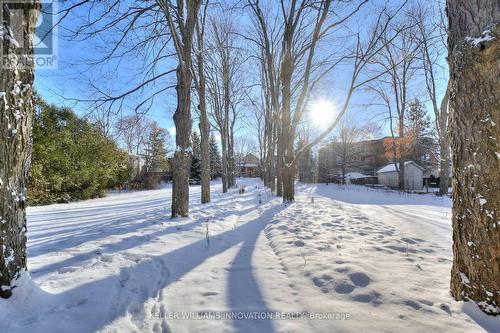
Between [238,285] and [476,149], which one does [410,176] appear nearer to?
[476,149]

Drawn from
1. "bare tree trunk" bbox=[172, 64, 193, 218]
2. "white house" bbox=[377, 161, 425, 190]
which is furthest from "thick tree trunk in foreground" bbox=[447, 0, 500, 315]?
"white house" bbox=[377, 161, 425, 190]

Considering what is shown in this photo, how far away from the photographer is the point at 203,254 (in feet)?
11.0

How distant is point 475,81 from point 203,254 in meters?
3.34

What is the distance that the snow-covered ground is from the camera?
1.75 m

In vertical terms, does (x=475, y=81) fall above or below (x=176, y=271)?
above

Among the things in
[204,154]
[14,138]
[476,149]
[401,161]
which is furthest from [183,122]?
[401,161]

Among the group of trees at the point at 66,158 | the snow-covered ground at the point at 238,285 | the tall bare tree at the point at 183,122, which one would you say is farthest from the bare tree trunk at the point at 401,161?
the group of trees at the point at 66,158

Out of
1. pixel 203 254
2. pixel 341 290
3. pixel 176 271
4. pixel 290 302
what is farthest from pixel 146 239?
pixel 341 290

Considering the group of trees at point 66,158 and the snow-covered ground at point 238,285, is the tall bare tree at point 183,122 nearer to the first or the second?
the snow-covered ground at point 238,285

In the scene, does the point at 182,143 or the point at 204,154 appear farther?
the point at 204,154

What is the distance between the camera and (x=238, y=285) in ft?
7.84

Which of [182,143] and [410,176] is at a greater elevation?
[182,143]

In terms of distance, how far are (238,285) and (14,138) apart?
2.24m

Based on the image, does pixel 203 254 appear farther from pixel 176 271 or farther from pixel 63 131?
pixel 63 131
